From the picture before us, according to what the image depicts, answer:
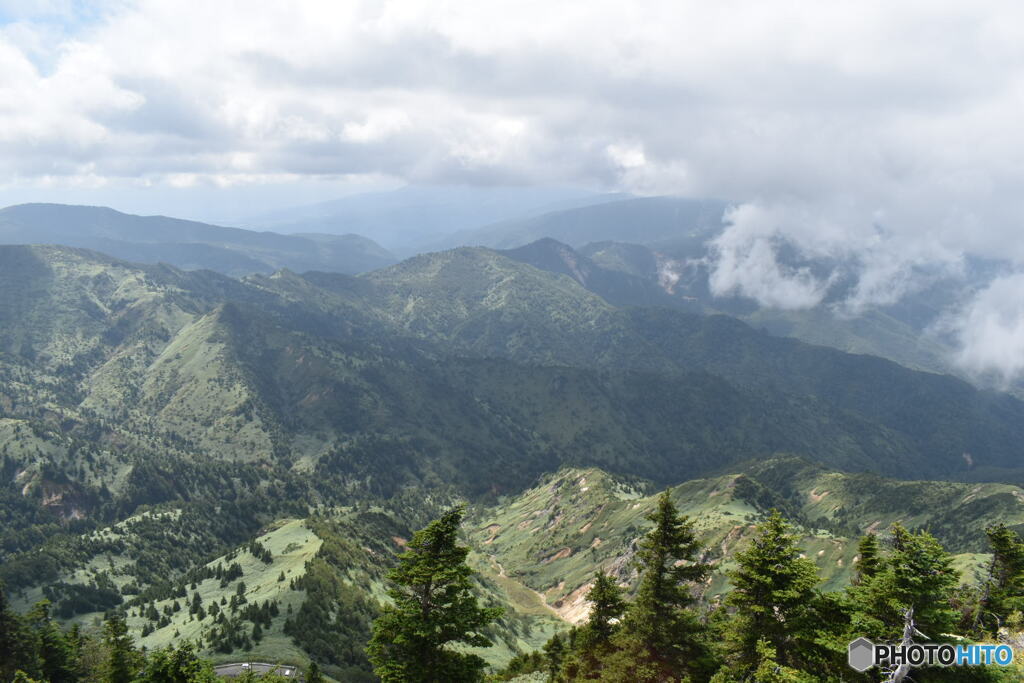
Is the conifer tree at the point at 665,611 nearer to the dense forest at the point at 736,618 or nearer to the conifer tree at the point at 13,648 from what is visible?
the dense forest at the point at 736,618

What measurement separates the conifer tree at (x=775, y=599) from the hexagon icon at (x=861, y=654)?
5.12 metres

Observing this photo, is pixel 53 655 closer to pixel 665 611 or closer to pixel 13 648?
pixel 13 648

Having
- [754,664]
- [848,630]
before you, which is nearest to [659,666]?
[754,664]

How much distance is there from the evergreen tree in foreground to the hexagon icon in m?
21.2

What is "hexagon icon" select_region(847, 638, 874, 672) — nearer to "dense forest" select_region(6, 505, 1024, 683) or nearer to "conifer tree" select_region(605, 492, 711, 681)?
"dense forest" select_region(6, 505, 1024, 683)

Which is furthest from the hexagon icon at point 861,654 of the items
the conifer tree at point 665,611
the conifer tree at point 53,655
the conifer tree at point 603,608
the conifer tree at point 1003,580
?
the conifer tree at point 53,655

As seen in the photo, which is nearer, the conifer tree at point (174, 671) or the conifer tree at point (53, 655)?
the conifer tree at point (174, 671)

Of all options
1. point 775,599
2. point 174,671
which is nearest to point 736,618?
point 775,599

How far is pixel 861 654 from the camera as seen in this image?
30.8 meters

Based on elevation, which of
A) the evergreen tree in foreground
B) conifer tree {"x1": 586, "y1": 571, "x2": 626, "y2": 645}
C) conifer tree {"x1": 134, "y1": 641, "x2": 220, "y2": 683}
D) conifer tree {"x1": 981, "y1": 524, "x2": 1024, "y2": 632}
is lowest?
conifer tree {"x1": 586, "y1": 571, "x2": 626, "y2": 645}

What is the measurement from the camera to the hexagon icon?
98.9 feet

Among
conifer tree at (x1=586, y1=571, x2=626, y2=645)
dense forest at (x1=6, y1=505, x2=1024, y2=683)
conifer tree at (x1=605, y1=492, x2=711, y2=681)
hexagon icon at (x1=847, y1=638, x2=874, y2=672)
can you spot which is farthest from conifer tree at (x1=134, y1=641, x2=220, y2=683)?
hexagon icon at (x1=847, y1=638, x2=874, y2=672)

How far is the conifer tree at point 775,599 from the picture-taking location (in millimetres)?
36875

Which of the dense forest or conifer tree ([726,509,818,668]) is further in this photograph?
conifer tree ([726,509,818,668])
